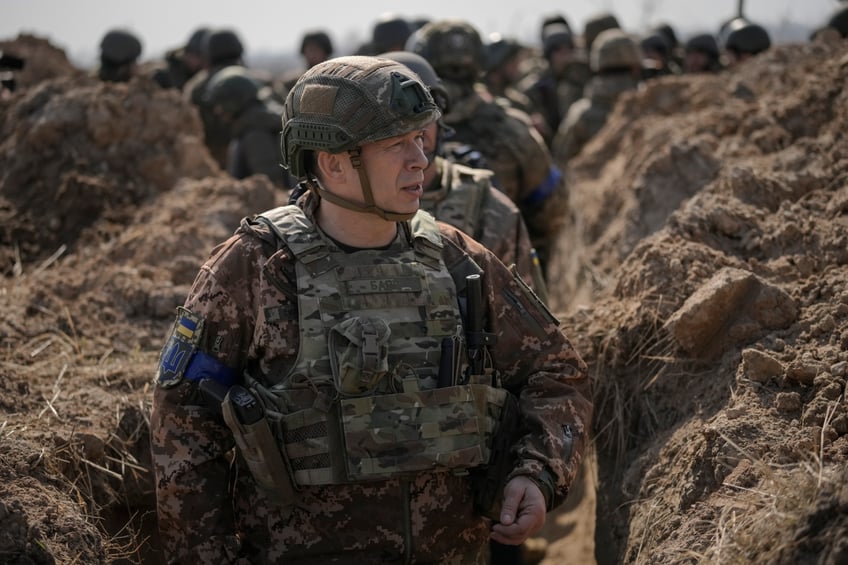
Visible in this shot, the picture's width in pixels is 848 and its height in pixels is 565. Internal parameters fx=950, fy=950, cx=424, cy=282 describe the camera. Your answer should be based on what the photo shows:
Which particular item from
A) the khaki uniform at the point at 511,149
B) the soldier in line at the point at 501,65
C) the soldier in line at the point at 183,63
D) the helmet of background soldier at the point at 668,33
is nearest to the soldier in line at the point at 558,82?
the soldier in line at the point at 501,65

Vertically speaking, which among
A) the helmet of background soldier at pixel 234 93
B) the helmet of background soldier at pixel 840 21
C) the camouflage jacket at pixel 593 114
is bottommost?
the camouflage jacket at pixel 593 114

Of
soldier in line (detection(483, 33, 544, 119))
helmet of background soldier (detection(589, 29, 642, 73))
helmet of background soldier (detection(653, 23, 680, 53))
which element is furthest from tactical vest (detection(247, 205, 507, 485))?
helmet of background soldier (detection(653, 23, 680, 53))

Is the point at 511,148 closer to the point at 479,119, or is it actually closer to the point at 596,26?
the point at 479,119

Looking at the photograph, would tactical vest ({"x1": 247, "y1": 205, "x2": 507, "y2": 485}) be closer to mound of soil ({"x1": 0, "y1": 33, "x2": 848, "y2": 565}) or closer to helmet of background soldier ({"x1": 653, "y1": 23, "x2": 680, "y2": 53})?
mound of soil ({"x1": 0, "y1": 33, "x2": 848, "y2": 565})

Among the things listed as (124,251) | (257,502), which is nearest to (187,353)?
(257,502)

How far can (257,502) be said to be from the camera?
304 centimetres

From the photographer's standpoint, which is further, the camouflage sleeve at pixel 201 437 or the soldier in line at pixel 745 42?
the soldier in line at pixel 745 42

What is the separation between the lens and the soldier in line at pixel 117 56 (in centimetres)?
1064

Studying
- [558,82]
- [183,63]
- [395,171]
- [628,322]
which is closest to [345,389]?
[395,171]

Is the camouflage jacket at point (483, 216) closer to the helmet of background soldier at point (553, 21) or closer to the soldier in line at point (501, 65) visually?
the soldier in line at point (501, 65)

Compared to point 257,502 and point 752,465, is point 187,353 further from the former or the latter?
point 752,465

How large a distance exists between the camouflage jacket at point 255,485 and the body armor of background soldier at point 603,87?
9444 mm

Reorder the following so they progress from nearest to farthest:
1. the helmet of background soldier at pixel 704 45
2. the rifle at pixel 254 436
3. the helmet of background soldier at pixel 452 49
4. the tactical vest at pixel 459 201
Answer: the rifle at pixel 254 436
the tactical vest at pixel 459 201
the helmet of background soldier at pixel 452 49
the helmet of background soldier at pixel 704 45

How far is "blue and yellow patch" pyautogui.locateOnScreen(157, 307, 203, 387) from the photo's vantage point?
295cm
